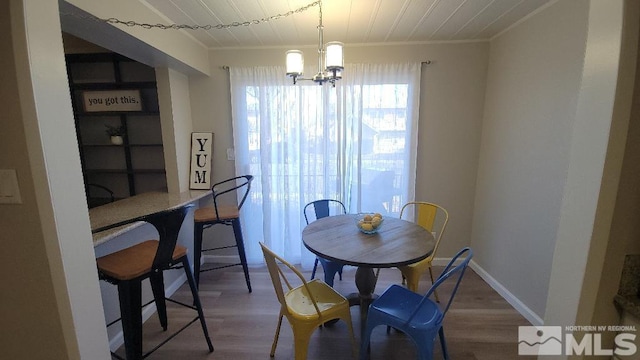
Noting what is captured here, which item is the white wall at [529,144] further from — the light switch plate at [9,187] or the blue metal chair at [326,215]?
the light switch plate at [9,187]

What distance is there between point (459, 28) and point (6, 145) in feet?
10.0

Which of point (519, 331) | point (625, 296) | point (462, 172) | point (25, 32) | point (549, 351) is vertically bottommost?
point (519, 331)

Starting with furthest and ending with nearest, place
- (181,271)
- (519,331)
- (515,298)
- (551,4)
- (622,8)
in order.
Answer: (181,271), (515,298), (519,331), (551,4), (622,8)

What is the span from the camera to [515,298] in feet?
7.50

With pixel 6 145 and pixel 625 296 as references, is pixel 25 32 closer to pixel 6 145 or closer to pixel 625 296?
pixel 6 145

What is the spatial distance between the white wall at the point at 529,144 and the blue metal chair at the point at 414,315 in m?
1.04

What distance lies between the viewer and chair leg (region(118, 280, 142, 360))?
1.48 m

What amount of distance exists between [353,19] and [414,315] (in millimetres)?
2189

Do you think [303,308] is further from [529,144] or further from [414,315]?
[529,144]

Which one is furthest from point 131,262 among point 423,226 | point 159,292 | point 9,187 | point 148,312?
point 423,226

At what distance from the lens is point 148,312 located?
2.19 meters

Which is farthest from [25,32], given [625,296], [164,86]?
[625,296]

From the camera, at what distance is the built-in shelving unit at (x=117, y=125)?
2.77 meters

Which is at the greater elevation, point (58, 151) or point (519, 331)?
point (58, 151)
